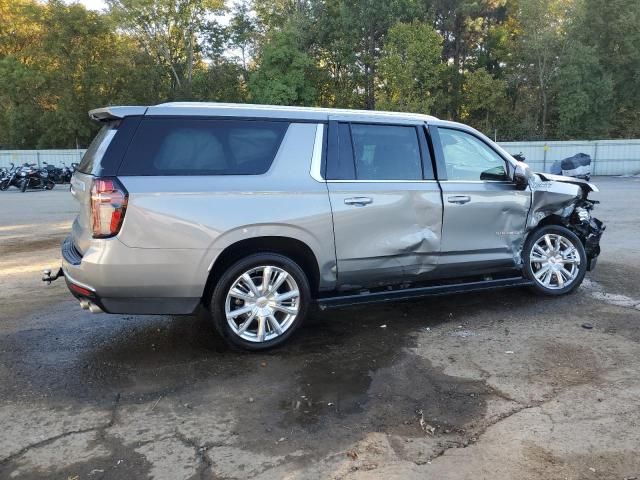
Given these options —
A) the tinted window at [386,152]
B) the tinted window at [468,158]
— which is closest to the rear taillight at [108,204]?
the tinted window at [386,152]

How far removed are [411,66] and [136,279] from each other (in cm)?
3308

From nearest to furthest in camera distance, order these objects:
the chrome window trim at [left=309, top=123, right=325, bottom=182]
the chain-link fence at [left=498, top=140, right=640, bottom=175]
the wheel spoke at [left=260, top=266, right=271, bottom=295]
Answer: the wheel spoke at [left=260, top=266, right=271, bottom=295] < the chrome window trim at [left=309, top=123, right=325, bottom=182] < the chain-link fence at [left=498, top=140, right=640, bottom=175]

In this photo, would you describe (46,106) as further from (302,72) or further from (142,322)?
(142,322)

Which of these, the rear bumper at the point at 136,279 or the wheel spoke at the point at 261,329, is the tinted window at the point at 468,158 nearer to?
the wheel spoke at the point at 261,329

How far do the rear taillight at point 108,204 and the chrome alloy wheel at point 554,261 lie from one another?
4.01 meters

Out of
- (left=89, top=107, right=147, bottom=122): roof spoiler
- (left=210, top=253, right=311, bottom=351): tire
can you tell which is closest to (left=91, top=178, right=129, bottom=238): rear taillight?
(left=89, top=107, right=147, bottom=122): roof spoiler

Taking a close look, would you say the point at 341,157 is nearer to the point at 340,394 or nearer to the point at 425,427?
the point at 340,394

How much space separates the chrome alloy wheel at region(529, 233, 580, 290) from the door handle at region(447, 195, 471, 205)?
3.52 feet

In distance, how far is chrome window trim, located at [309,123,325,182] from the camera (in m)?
4.63

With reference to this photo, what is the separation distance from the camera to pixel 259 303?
4.54 m

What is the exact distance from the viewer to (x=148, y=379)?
408 centimetres

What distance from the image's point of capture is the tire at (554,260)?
5.84m

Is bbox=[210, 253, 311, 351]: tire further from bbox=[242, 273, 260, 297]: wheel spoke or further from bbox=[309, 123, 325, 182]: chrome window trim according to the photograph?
bbox=[309, 123, 325, 182]: chrome window trim

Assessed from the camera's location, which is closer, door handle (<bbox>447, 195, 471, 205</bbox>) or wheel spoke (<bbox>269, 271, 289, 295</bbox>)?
wheel spoke (<bbox>269, 271, 289, 295</bbox>)
